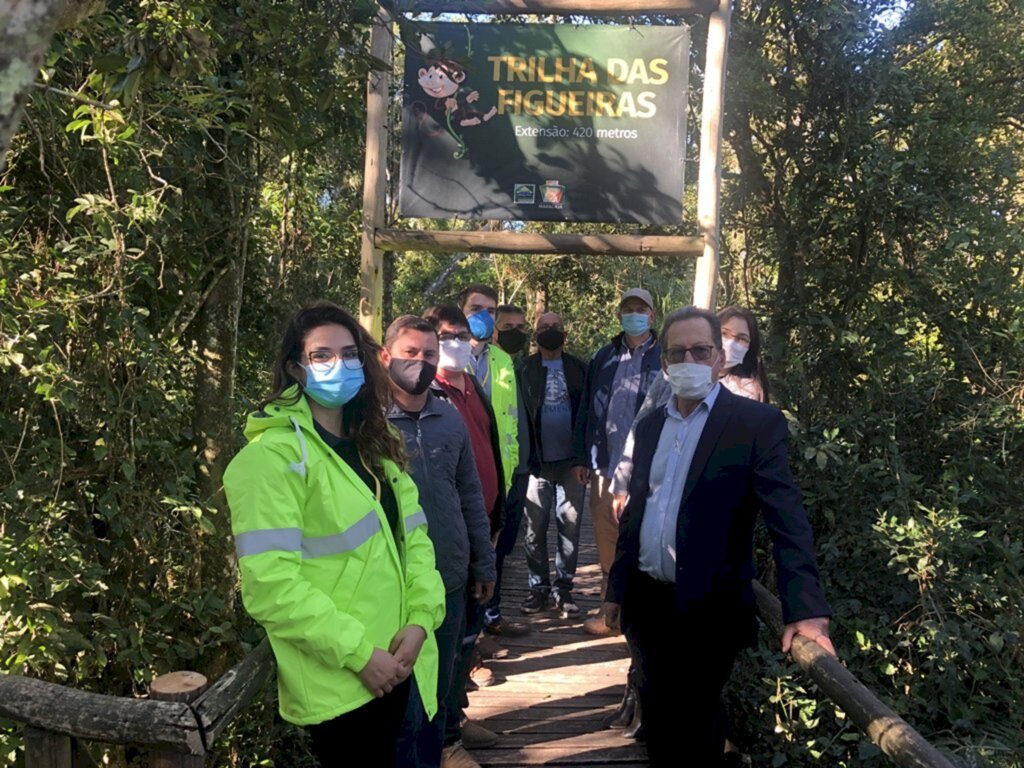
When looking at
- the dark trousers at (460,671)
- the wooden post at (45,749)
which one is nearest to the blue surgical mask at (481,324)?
the dark trousers at (460,671)

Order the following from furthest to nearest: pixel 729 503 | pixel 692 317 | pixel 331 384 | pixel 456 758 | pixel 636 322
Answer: pixel 636 322
pixel 456 758
pixel 692 317
pixel 729 503
pixel 331 384

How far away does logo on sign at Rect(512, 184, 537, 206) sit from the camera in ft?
14.8

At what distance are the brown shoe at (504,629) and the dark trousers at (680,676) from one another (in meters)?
2.38

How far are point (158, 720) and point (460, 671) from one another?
5.54ft

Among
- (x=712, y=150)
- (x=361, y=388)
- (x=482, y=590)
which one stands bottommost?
(x=482, y=590)

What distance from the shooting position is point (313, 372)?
7.82 feet

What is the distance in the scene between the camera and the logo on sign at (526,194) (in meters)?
4.50

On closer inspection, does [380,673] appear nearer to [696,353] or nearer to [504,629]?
[696,353]

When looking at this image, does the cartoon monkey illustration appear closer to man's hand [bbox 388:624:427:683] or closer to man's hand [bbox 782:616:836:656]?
man's hand [bbox 388:624:427:683]

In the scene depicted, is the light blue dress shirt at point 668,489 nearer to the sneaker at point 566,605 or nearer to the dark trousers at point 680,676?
the dark trousers at point 680,676

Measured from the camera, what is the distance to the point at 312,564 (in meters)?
2.15

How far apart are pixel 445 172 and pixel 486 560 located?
222cm

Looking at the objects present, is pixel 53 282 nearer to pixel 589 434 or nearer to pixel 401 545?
pixel 401 545

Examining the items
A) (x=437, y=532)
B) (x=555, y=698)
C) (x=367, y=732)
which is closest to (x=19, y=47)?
(x=367, y=732)
